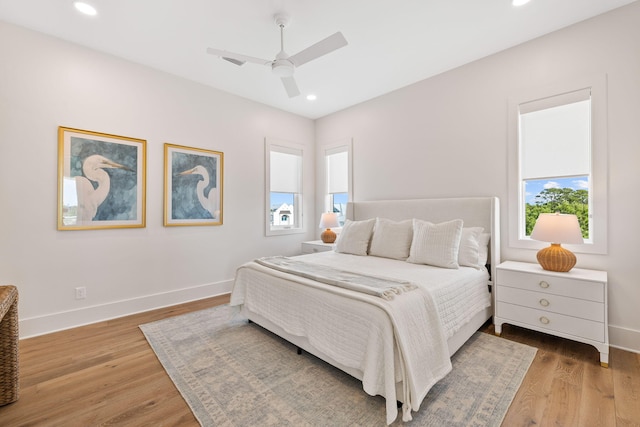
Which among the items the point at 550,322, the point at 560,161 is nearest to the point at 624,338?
the point at 550,322

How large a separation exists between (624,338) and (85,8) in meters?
5.44

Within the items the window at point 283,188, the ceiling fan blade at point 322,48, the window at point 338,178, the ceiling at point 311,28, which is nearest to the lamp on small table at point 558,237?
the ceiling at point 311,28

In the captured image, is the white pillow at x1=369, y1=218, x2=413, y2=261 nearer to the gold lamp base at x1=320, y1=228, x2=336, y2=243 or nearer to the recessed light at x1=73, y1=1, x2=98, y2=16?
the gold lamp base at x1=320, y1=228, x2=336, y2=243

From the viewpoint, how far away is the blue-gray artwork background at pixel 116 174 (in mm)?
2967

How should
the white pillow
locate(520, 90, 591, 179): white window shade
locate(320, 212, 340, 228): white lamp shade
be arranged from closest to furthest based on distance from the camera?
locate(520, 90, 591, 179): white window shade
the white pillow
locate(320, 212, 340, 228): white lamp shade

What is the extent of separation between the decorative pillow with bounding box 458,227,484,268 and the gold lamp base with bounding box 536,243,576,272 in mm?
517

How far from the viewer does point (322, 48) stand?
2311 mm

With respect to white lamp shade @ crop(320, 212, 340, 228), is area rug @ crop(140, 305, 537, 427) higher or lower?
lower

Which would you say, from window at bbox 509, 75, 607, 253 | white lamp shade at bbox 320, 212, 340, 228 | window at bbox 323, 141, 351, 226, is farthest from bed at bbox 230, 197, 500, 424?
window at bbox 323, 141, 351, 226

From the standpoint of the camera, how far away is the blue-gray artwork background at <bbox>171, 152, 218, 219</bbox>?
3.64m

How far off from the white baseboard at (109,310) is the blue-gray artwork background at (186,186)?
3.32 feet

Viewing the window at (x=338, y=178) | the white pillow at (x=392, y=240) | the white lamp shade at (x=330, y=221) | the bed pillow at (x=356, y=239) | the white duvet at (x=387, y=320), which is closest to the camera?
the white duvet at (x=387, y=320)

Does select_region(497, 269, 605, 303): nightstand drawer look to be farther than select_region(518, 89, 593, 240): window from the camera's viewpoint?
No

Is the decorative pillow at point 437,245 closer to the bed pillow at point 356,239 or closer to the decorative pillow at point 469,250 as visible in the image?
the decorative pillow at point 469,250
